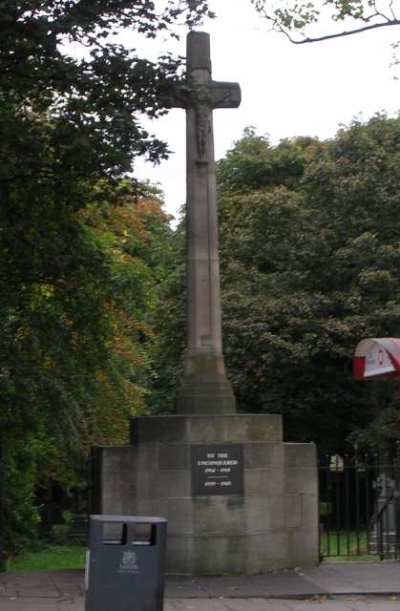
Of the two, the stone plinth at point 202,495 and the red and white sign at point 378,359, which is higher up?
the red and white sign at point 378,359

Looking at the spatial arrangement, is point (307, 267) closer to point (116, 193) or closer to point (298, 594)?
point (116, 193)

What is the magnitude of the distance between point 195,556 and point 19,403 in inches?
131

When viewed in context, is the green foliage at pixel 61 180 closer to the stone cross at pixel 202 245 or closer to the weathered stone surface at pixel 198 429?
the stone cross at pixel 202 245

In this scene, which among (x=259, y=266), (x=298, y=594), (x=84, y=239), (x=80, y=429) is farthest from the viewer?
(x=259, y=266)

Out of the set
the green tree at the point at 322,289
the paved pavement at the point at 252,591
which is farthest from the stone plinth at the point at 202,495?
the green tree at the point at 322,289

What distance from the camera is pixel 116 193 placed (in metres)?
14.6

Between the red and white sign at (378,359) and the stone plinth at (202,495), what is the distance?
6.31ft

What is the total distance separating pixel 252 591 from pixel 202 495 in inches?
60.7

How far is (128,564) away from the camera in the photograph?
31.7 feet

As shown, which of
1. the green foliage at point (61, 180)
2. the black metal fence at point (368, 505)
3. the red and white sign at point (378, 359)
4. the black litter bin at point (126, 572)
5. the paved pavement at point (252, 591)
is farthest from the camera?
the black metal fence at point (368, 505)

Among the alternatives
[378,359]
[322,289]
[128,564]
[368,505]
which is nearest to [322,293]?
[322,289]

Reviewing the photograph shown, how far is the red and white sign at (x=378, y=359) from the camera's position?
12.1 metres

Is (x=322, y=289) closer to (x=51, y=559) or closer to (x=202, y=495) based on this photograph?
(x=51, y=559)

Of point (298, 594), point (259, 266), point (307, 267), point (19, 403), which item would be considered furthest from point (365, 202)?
point (298, 594)
